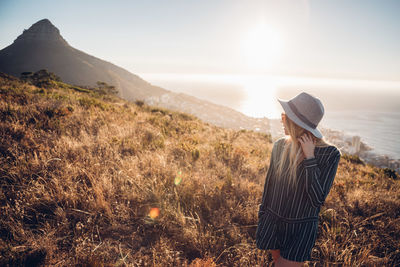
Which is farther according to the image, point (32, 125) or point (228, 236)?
point (32, 125)

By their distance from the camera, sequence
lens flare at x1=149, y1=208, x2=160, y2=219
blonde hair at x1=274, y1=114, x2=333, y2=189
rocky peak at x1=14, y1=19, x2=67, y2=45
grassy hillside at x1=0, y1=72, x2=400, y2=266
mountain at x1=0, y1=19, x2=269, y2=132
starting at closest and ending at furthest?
blonde hair at x1=274, y1=114, x2=333, y2=189
grassy hillside at x1=0, y1=72, x2=400, y2=266
lens flare at x1=149, y1=208, x2=160, y2=219
mountain at x1=0, y1=19, x2=269, y2=132
rocky peak at x1=14, y1=19, x2=67, y2=45

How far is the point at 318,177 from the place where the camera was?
1549 mm

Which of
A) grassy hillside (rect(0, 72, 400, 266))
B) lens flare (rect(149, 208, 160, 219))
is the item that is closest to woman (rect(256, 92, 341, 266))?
grassy hillside (rect(0, 72, 400, 266))

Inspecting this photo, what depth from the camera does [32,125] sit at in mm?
4746

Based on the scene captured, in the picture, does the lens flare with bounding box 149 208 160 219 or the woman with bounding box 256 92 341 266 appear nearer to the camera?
the woman with bounding box 256 92 341 266

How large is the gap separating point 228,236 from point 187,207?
0.82 metres

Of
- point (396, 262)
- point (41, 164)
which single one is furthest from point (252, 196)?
point (41, 164)

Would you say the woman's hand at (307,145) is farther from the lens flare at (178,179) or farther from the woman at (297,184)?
the lens flare at (178,179)

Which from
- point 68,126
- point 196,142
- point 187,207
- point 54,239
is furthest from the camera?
point 196,142

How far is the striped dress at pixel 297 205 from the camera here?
60.2 inches

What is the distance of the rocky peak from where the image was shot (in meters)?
137

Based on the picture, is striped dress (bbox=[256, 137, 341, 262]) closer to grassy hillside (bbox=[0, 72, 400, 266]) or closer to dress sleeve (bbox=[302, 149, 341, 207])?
dress sleeve (bbox=[302, 149, 341, 207])

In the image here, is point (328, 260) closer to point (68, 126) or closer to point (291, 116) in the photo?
point (291, 116)

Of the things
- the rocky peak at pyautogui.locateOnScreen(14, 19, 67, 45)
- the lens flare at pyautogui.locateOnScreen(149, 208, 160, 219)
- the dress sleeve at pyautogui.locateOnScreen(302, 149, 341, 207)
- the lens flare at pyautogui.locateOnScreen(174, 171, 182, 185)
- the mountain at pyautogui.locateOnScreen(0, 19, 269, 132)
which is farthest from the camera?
the rocky peak at pyautogui.locateOnScreen(14, 19, 67, 45)
